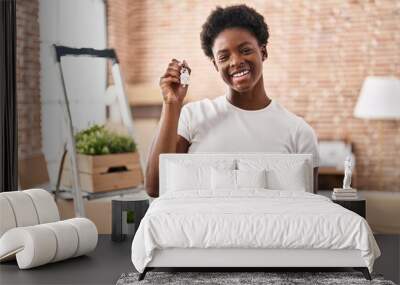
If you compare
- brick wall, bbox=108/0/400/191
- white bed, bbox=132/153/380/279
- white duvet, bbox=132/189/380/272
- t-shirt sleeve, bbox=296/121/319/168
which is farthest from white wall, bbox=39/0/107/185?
white duvet, bbox=132/189/380/272

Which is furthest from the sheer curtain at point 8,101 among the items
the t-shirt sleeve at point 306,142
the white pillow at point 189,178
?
the t-shirt sleeve at point 306,142

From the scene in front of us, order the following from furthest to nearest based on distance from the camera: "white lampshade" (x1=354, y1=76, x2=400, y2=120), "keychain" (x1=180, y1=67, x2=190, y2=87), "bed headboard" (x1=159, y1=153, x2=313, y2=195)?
1. "white lampshade" (x1=354, y1=76, x2=400, y2=120)
2. "keychain" (x1=180, y1=67, x2=190, y2=87)
3. "bed headboard" (x1=159, y1=153, x2=313, y2=195)

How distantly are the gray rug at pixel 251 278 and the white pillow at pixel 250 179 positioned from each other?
89 cm

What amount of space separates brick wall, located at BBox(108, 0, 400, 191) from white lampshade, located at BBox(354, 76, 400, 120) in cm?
12

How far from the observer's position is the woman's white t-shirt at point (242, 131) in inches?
229

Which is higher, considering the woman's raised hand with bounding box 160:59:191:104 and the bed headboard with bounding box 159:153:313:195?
the woman's raised hand with bounding box 160:59:191:104

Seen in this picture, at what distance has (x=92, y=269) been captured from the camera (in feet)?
15.8

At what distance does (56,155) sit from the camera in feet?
22.1

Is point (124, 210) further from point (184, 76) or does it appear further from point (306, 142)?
point (306, 142)

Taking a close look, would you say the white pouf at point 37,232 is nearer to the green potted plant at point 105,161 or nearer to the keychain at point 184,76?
the green potted plant at point 105,161

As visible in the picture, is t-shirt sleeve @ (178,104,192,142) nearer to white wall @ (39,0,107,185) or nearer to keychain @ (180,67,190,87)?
keychain @ (180,67,190,87)

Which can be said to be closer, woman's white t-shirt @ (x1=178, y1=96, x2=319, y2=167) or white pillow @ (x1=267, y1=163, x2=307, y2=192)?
white pillow @ (x1=267, y1=163, x2=307, y2=192)

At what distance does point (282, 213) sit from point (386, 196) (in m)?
3.19

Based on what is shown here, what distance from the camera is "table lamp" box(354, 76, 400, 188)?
24.1 feet
